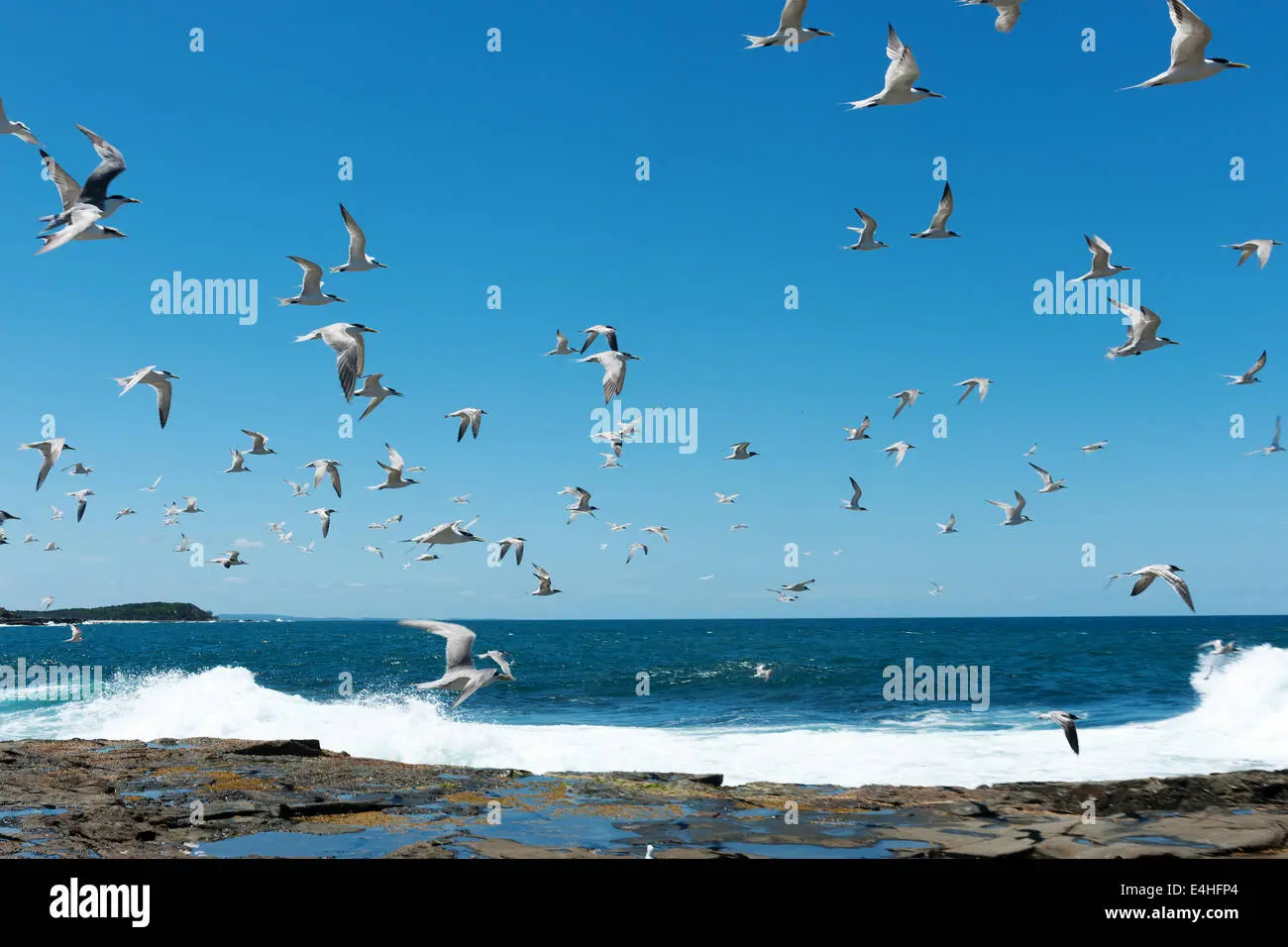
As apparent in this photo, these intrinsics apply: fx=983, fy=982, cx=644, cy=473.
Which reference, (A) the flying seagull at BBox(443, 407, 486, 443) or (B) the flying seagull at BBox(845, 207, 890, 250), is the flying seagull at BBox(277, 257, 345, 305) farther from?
(B) the flying seagull at BBox(845, 207, 890, 250)

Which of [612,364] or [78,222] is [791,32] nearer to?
[612,364]

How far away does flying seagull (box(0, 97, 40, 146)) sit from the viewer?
14727 millimetres

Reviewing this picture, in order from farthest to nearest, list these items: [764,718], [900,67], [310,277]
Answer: [764,718] → [310,277] → [900,67]

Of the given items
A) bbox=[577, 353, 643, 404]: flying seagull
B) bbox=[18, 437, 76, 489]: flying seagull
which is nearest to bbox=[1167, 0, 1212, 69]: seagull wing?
bbox=[577, 353, 643, 404]: flying seagull

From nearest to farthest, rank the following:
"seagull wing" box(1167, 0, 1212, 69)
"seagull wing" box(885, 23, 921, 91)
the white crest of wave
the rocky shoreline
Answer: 1. the rocky shoreline
2. "seagull wing" box(1167, 0, 1212, 69)
3. "seagull wing" box(885, 23, 921, 91)
4. the white crest of wave

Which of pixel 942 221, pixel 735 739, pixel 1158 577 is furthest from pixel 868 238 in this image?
pixel 735 739

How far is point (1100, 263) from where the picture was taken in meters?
19.2

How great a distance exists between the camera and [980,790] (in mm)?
16156

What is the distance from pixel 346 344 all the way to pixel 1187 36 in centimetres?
1323

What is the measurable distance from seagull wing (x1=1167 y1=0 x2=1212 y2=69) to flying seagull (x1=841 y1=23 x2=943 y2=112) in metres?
3.44

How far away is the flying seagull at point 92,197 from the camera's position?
1510cm

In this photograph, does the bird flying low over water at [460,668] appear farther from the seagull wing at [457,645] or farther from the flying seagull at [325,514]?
the flying seagull at [325,514]

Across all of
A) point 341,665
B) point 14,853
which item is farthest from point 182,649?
point 14,853
